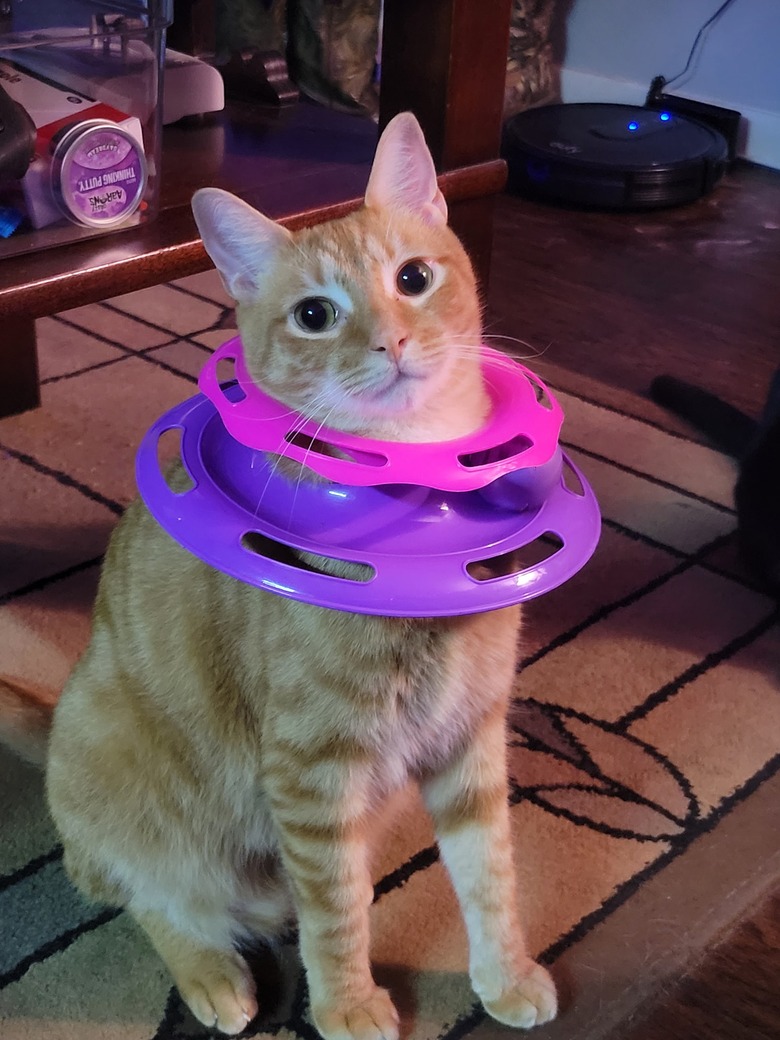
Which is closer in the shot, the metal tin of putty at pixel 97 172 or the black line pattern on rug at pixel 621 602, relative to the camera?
the metal tin of putty at pixel 97 172

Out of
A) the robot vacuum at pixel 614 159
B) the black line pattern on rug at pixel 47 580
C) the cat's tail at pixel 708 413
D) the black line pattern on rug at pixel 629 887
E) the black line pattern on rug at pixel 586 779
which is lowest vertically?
the black line pattern on rug at pixel 47 580

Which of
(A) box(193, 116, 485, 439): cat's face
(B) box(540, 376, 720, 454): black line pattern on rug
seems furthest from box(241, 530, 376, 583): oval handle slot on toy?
(B) box(540, 376, 720, 454): black line pattern on rug

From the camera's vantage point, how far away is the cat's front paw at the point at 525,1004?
924 millimetres

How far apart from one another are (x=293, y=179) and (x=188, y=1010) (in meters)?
0.98

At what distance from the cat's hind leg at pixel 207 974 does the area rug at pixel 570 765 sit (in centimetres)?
2

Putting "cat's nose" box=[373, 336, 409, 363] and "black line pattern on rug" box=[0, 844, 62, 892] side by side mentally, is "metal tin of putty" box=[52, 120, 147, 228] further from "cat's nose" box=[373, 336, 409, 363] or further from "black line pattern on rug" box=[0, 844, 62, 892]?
"black line pattern on rug" box=[0, 844, 62, 892]

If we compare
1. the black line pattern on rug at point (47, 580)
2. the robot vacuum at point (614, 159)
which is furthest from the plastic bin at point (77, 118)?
the robot vacuum at point (614, 159)

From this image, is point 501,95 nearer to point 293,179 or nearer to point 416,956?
point 293,179

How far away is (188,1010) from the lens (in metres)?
0.95

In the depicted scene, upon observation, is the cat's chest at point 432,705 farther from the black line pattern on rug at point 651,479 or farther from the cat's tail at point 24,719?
the black line pattern on rug at point 651,479

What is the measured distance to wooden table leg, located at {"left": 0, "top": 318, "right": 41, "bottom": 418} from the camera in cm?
175

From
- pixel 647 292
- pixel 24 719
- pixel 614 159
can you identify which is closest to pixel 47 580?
pixel 24 719

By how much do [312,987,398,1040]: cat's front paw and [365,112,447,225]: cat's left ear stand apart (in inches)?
28.0

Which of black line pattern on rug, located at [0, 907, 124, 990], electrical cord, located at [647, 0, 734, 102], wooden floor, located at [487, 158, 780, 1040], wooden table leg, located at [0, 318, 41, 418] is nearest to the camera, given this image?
black line pattern on rug, located at [0, 907, 124, 990]
